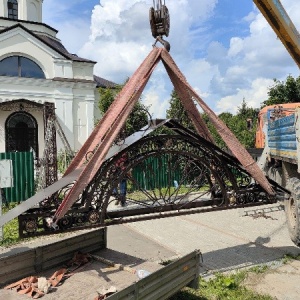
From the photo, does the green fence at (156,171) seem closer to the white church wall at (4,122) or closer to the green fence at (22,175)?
the green fence at (22,175)

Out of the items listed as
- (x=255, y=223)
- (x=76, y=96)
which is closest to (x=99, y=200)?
(x=255, y=223)

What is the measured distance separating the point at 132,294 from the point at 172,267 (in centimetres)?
71

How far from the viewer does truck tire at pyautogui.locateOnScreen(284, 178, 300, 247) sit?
5594 mm

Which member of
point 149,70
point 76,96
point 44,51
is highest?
point 44,51

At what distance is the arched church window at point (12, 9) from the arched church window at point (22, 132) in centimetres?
793

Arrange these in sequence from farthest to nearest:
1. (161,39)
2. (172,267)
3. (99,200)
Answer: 1. (161,39)
2. (99,200)
3. (172,267)

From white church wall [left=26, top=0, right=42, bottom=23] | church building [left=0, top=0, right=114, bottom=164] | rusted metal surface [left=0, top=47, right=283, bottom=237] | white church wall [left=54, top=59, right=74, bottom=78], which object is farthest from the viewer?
white church wall [left=26, top=0, right=42, bottom=23]

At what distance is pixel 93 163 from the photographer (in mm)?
4180

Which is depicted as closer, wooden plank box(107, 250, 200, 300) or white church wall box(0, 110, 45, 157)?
wooden plank box(107, 250, 200, 300)

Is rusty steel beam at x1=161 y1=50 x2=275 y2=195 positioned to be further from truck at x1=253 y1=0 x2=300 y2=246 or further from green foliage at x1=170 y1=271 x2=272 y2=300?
green foliage at x1=170 y1=271 x2=272 y2=300

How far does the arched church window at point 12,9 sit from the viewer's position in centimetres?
2420

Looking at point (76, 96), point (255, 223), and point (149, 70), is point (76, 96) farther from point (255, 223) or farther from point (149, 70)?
point (149, 70)

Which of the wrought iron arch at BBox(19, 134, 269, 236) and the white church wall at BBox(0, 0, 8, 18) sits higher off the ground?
the white church wall at BBox(0, 0, 8, 18)

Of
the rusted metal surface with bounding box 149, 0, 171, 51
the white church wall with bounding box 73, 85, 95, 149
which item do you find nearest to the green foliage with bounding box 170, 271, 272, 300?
the rusted metal surface with bounding box 149, 0, 171, 51
